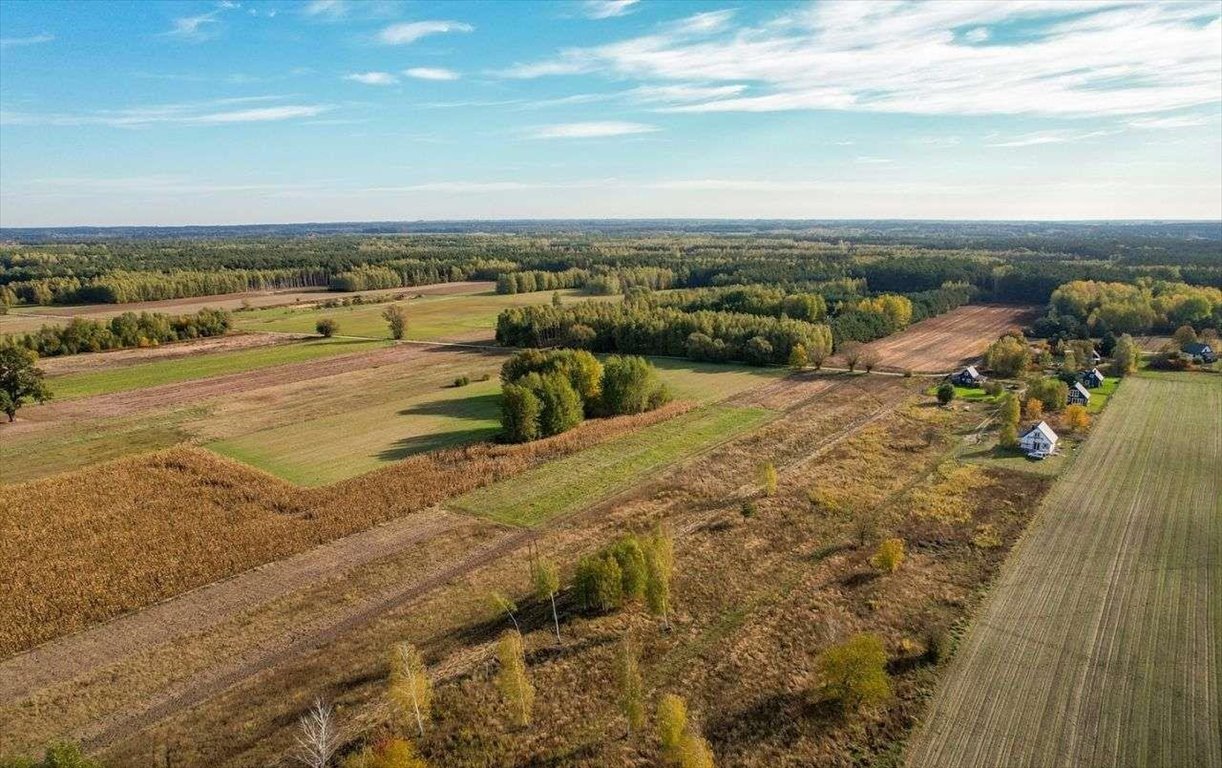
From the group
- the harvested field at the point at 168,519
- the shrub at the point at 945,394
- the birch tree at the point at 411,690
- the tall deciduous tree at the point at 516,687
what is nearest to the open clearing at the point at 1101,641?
the tall deciduous tree at the point at 516,687

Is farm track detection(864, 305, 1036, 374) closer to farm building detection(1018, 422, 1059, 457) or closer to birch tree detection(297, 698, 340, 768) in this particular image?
farm building detection(1018, 422, 1059, 457)

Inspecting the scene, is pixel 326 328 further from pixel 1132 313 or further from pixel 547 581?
pixel 1132 313

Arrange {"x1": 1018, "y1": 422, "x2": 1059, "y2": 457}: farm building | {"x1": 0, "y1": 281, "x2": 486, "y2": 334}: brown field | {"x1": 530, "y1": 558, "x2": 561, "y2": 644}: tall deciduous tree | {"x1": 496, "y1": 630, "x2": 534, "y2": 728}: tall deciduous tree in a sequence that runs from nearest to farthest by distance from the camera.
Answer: {"x1": 496, "y1": 630, "x2": 534, "y2": 728}: tall deciduous tree → {"x1": 530, "y1": 558, "x2": 561, "y2": 644}: tall deciduous tree → {"x1": 1018, "y1": 422, "x2": 1059, "y2": 457}: farm building → {"x1": 0, "y1": 281, "x2": 486, "y2": 334}: brown field

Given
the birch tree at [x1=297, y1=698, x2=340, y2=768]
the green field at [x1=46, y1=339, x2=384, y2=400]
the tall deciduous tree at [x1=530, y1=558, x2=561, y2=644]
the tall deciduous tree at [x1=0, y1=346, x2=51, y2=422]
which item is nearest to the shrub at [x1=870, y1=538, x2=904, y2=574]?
the tall deciduous tree at [x1=530, y1=558, x2=561, y2=644]

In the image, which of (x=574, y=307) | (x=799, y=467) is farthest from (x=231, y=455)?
(x=574, y=307)

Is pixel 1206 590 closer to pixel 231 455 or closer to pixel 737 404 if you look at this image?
pixel 737 404

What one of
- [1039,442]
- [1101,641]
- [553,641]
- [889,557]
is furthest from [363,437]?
[1039,442]

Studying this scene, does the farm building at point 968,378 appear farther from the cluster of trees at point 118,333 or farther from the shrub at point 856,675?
the cluster of trees at point 118,333
